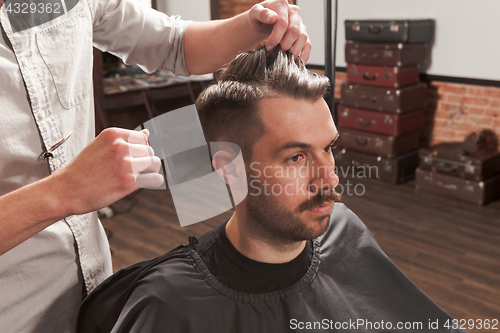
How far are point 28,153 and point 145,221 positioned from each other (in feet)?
8.92

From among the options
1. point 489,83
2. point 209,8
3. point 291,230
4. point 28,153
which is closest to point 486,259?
point 489,83

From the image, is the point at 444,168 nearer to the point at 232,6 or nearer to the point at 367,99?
the point at 367,99

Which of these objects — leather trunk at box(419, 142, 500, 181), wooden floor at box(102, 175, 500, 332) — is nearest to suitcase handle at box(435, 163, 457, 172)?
leather trunk at box(419, 142, 500, 181)

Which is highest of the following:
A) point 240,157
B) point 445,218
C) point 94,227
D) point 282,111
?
point 282,111

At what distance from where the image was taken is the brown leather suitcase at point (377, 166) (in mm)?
4102

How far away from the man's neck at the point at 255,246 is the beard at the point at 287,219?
0.11ft

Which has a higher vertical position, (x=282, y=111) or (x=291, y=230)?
(x=282, y=111)

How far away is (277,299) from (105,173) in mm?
632

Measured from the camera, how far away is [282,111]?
1.03 meters

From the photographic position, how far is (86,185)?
651mm

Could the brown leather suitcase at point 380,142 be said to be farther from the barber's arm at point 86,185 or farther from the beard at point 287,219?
the barber's arm at point 86,185

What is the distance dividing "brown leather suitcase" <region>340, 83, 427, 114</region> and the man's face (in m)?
3.16

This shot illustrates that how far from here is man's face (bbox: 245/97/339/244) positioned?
1012 millimetres

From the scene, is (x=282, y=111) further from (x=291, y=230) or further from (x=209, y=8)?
(x=209, y=8)
